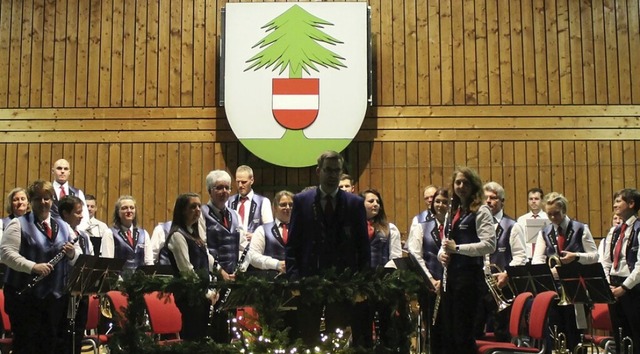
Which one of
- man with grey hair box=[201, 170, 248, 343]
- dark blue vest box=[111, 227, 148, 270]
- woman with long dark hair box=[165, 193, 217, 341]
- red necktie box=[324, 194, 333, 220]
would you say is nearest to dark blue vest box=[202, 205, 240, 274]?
man with grey hair box=[201, 170, 248, 343]

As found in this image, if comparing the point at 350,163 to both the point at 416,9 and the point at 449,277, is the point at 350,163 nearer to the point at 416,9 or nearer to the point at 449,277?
the point at 416,9

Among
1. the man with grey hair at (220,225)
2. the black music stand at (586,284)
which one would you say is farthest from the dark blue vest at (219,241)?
the black music stand at (586,284)

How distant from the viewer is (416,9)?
1084 cm

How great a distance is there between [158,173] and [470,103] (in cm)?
446

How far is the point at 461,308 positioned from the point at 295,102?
5.66 metres

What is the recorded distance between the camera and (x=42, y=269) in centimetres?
574

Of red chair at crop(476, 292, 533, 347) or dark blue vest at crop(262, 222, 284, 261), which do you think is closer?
red chair at crop(476, 292, 533, 347)

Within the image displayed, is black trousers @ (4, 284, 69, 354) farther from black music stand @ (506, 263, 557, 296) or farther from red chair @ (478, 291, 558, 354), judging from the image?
black music stand @ (506, 263, 557, 296)

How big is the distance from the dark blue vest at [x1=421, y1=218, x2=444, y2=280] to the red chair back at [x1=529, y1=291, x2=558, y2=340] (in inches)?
53.1

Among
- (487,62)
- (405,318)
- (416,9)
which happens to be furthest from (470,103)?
(405,318)

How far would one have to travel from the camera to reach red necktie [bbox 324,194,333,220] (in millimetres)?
4574

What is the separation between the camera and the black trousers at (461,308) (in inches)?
206

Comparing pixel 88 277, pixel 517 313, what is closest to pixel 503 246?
pixel 517 313

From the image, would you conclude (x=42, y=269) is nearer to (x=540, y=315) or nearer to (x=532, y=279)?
(x=540, y=315)
